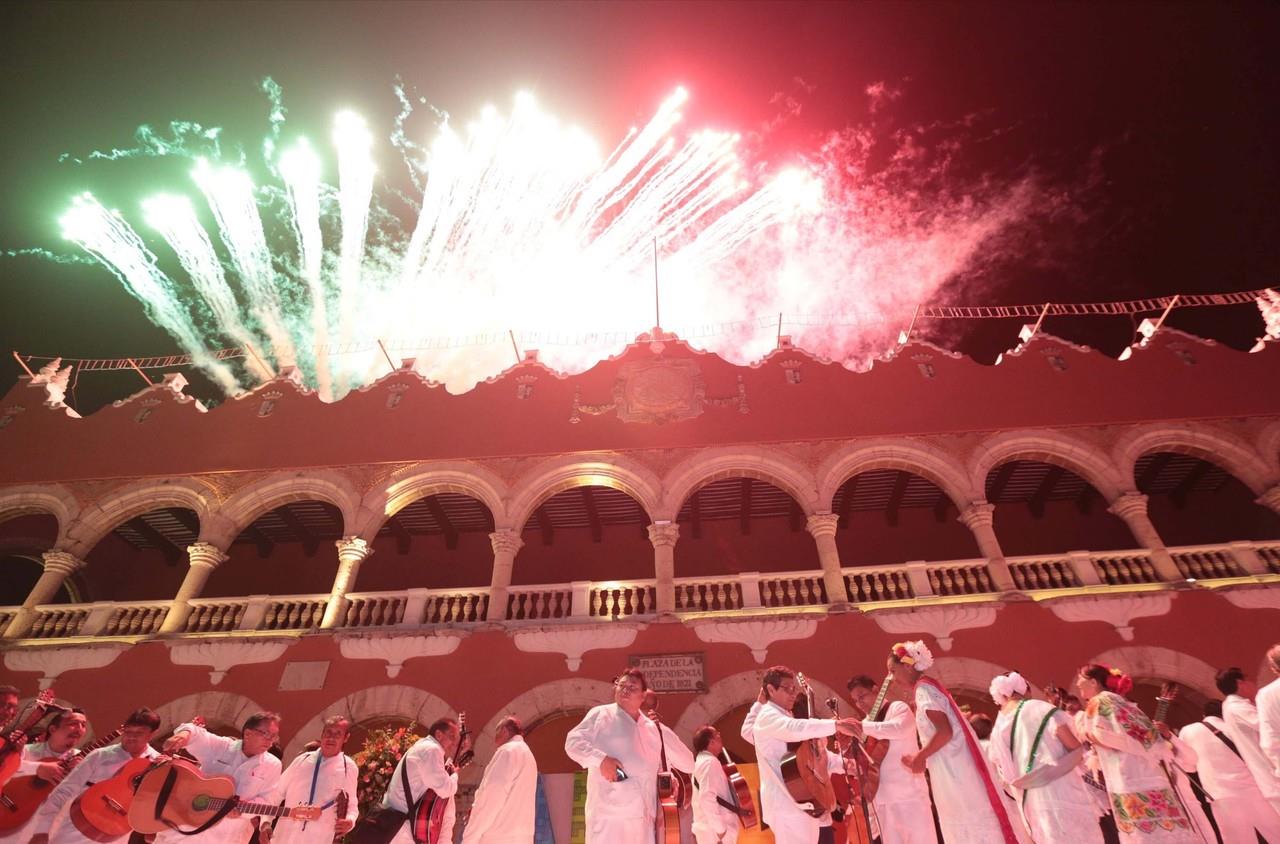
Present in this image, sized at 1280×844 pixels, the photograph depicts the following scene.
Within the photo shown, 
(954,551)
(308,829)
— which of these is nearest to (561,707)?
(308,829)

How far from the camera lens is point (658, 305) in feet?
51.1

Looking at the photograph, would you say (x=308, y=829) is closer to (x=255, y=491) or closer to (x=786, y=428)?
(x=255, y=491)

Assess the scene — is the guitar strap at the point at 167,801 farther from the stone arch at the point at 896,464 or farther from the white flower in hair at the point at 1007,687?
the stone arch at the point at 896,464

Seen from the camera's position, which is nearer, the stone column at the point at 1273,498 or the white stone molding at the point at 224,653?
the white stone molding at the point at 224,653

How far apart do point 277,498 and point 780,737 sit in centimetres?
1153

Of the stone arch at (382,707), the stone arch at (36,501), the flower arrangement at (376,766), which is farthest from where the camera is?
the stone arch at (36,501)

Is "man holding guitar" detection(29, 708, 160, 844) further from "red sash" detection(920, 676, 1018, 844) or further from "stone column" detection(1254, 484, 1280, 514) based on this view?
"stone column" detection(1254, 484, 1280, 514)

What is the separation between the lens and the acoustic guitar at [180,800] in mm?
4805

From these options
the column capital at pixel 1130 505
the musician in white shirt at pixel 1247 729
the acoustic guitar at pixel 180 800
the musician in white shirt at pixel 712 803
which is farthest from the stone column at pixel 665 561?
the column capital at pixel 1130 505

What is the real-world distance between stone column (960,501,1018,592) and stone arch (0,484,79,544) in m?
16.4

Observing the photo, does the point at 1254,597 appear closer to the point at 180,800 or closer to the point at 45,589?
the point at 180,800

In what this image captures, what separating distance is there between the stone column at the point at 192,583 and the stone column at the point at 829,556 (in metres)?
10.5

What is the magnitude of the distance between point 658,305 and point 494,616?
26.2 feet

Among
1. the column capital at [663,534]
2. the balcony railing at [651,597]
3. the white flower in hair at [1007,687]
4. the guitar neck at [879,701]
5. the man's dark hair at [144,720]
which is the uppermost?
the column capital at [663,534]
